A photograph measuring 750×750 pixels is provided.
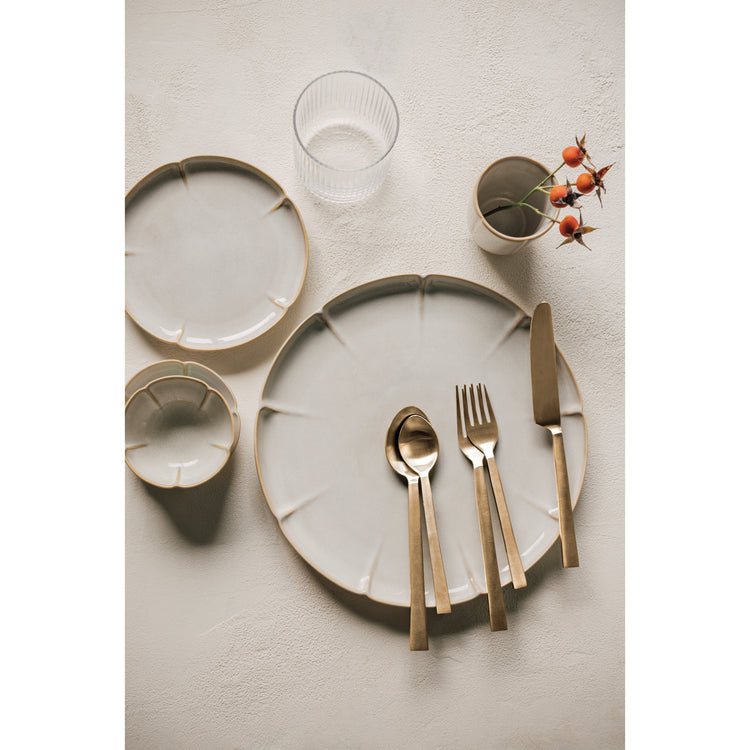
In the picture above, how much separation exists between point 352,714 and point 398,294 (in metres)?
0.64

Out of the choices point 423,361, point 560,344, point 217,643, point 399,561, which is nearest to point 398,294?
point 423,361

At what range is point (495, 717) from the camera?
2.69 ft

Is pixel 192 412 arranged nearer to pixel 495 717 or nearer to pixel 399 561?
pixel 399 561

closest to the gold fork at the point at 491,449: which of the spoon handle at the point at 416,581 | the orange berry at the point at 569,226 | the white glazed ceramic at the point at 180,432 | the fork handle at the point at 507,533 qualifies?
the fork handle at the point at 507,533

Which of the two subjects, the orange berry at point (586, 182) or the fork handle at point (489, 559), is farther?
the fork handle at point (489, 559)

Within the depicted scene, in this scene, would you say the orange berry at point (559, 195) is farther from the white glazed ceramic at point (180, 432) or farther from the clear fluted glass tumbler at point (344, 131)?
the white glazed ceramic at point (180, 432)

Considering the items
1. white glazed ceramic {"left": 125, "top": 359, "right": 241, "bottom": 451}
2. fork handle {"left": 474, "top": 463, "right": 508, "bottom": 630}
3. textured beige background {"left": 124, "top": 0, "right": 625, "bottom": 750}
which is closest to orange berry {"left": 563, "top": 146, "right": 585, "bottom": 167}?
textured beige background {"left": 124, "top": 0, "right": 625, "bottom": 750}

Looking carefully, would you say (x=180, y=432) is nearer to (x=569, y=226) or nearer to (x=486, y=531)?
(x=486, y=531)

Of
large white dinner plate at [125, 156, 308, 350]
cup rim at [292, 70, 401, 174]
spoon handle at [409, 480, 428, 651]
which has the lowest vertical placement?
spoon handle at [409, 480, 428, 651]

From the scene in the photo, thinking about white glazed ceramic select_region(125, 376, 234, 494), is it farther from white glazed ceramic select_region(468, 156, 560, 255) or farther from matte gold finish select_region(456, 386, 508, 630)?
white glazed ceramic select_region(468, 156, 560, 255)

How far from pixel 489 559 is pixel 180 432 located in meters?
0.48

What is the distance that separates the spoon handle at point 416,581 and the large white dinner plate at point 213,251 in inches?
13.4

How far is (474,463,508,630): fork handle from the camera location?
2.45ft

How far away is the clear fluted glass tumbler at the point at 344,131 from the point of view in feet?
2.64
